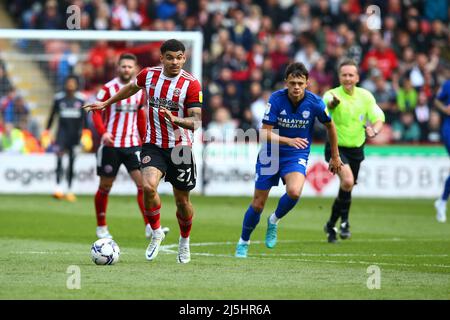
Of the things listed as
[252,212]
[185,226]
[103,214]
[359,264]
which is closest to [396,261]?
[359,264]

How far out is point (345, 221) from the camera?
47.2 feet

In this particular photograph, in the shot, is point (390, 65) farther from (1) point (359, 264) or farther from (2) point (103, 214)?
(1) point (359, 264)

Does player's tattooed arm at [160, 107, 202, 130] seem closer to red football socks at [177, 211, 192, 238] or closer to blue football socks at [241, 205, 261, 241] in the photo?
red football socks at [177, 211, 192, 238]

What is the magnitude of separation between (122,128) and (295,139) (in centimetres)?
364

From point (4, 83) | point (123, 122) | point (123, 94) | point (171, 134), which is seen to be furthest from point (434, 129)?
point (171, 134)

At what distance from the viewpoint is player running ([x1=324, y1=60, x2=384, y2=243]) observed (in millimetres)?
14062

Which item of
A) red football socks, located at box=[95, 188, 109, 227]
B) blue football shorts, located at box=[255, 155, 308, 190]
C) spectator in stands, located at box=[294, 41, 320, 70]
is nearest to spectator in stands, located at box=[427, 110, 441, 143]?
spectator in stands, located at box=[294, 41, 320, 70]

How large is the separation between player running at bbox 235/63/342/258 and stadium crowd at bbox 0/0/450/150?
38.4ft

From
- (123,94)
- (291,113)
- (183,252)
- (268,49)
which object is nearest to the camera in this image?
(183,252)

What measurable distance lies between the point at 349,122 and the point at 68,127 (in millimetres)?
8941

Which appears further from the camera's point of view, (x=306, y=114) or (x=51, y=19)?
(x=51, y=19)

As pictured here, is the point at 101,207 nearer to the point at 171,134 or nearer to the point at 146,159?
the point at 146,159

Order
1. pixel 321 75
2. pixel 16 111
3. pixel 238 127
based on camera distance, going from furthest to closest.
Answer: pixel 321 75 < pixel 238 127 < pixel 16 111

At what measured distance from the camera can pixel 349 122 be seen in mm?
14117
